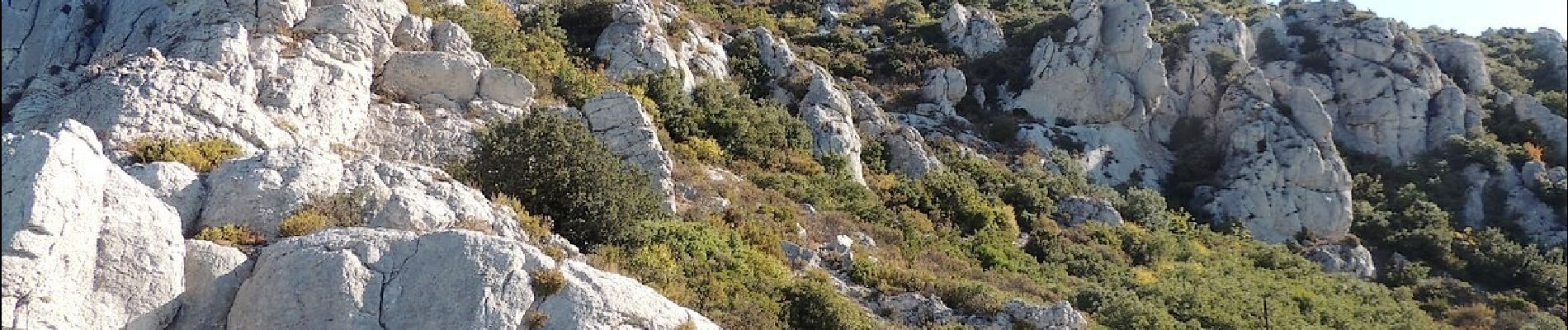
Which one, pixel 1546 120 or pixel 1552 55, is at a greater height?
pixel 1546 120

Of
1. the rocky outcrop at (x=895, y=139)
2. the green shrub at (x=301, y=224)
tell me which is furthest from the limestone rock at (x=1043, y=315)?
the green shrub at (x=301, y=224)

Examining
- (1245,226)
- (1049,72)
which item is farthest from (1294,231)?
(1049,72)

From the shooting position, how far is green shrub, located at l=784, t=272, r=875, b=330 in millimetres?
12898

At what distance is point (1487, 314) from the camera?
82.6ft

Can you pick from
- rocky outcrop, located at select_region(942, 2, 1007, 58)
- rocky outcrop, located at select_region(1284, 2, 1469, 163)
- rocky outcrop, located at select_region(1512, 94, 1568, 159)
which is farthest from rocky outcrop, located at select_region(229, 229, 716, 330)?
rocky outcrop, located at select_region(1512, 94, 1568, 159)

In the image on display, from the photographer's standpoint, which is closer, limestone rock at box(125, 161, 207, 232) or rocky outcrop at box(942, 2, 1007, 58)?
limestone rock at box(125, 161, 207, 232)

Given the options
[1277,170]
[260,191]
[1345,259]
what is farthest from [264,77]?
[1277,170]

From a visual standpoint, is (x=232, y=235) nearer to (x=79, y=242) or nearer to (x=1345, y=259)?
(x=79, y=242)

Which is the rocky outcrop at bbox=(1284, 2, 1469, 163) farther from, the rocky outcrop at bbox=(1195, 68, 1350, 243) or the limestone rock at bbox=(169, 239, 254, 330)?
the limestone rock at bbox=(169, 239, 254, 330)

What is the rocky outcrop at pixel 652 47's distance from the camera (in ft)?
76.6

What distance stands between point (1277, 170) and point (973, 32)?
39.4 ft

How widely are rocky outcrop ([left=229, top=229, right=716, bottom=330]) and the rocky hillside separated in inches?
1.1

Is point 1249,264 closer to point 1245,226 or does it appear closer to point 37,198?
point 1245,226

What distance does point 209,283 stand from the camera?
8.93 metres
